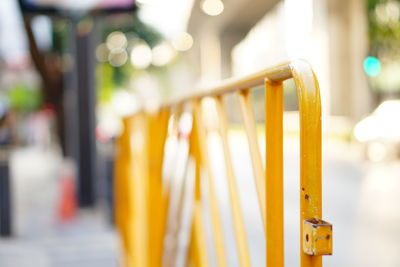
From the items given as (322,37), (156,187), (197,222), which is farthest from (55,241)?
(322,37)

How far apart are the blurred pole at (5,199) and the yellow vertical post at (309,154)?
5.02 metres

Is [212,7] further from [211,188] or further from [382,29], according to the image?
[211,188]

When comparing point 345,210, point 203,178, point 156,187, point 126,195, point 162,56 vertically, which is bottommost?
point 345,210

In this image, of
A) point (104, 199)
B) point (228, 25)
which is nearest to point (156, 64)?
point (228, 25)

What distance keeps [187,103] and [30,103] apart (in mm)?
46904

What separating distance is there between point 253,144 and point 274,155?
0.66 ft

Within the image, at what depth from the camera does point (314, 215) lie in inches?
48.1

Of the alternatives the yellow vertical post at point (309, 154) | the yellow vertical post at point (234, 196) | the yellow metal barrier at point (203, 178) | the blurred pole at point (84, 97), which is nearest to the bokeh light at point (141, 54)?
the blurred pole at point (84, 97)

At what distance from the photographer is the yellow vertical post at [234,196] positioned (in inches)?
65.9

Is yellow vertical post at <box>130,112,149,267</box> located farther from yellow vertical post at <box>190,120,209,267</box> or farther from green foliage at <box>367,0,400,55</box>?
green foliage at <box>367,0,400,55</box>

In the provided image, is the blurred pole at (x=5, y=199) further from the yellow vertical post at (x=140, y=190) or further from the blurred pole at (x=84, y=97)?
the yellow vertical post at (x=140, y=190)

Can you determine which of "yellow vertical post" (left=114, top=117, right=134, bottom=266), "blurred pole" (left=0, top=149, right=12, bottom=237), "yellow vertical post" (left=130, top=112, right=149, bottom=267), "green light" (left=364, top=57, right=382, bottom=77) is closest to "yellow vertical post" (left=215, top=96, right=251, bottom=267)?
"yellow vertical post" (left=130, top=112, right=149, bottom=267)

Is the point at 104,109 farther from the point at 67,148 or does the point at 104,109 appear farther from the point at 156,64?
the point at 67,148

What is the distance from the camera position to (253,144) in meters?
1.59
